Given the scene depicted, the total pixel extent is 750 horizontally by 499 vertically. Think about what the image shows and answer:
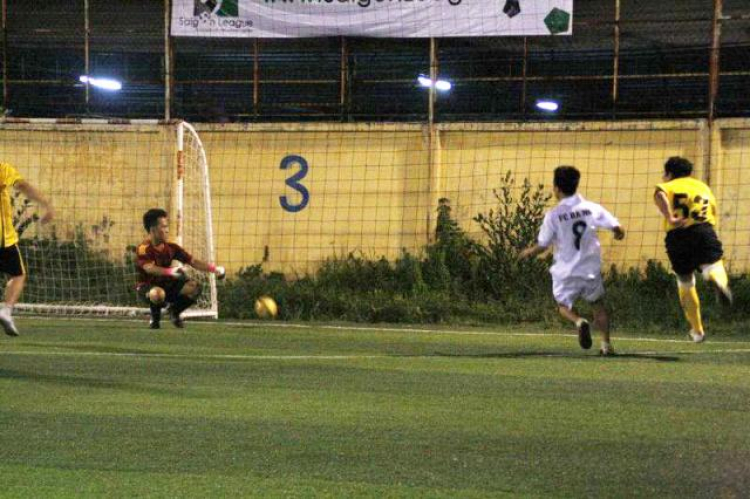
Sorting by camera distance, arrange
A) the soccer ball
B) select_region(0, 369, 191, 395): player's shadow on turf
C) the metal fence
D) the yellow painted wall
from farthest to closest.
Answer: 1. the metal fence
2. the yellow painted wall
3. the soccer ball
4. select_region(0, 369, 191, 395): player's shadow on turf

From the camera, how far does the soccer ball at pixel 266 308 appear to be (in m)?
16.1

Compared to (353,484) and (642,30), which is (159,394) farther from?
(642,30)

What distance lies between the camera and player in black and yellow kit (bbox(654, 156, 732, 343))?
1186 cm

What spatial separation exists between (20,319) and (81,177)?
3.62 m

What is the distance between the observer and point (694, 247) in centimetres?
1188

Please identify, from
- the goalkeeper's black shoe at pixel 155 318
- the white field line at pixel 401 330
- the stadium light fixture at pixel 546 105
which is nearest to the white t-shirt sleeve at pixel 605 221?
the white field line at pixel 401 330

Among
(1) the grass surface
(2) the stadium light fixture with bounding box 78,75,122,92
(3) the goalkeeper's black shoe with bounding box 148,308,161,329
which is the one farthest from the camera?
(2) the stadium light fixture with bounding box 78,75,122,92

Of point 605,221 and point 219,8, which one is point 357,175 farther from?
point 605,221

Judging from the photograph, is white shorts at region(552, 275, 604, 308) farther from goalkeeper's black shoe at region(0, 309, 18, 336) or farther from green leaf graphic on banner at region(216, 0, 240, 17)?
green leaf graphic on banner at region(216, 0, 240, 17)

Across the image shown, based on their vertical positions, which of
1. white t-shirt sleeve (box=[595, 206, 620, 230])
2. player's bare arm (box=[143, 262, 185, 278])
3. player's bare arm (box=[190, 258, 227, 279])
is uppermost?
white t-shirt sleeve (box=[595, 206, 620, 230])

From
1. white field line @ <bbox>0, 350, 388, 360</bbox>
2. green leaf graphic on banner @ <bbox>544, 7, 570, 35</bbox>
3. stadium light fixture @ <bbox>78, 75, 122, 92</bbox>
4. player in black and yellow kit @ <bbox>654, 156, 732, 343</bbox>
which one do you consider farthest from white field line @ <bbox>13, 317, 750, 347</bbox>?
stadium light fixture @ <bbox>78, 75, 122, 92</bbox>

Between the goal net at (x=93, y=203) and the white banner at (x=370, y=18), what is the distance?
1.98m

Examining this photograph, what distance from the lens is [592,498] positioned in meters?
5.19

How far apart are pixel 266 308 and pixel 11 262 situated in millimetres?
5301
